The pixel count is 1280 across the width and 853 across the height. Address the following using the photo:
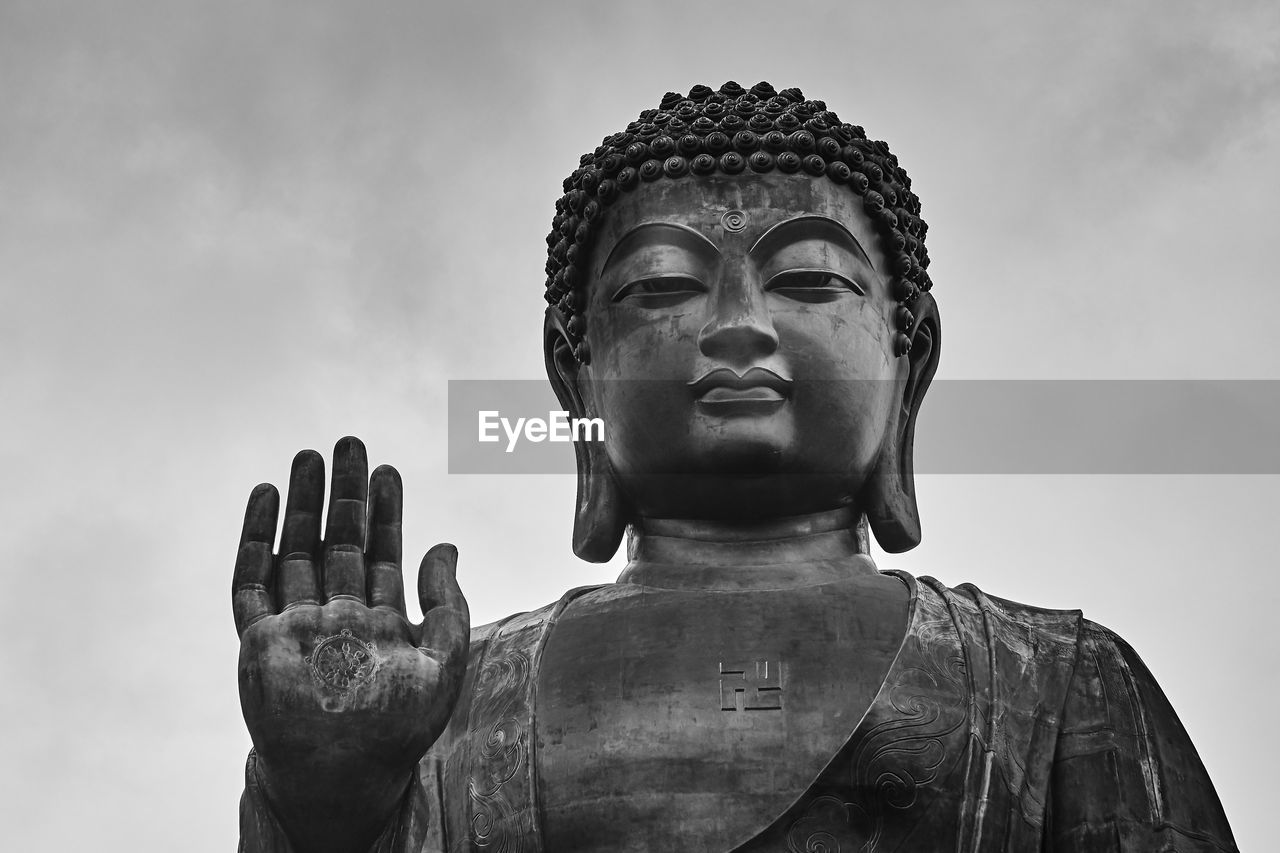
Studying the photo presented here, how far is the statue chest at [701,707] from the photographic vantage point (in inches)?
376

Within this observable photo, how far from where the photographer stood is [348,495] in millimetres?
9258

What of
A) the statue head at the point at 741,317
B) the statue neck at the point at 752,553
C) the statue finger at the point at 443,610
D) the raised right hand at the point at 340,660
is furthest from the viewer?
the statue neck at the point at 752,553

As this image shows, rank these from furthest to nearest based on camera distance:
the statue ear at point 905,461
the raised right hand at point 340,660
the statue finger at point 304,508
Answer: the statue ear at point 905,461 → the statue finger at point 304,508 → the raised right hand at point 340,660

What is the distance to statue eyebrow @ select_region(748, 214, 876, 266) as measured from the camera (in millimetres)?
10602

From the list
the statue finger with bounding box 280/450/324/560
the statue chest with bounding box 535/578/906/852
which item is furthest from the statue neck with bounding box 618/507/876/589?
the statue finger with bounding box 280/450/324/560

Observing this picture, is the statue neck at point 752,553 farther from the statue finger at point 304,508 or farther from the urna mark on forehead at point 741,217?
the statue finger at point 304,508

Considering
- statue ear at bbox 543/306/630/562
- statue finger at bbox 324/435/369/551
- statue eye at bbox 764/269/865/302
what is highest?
statue eye at bbox 764/269/865/302

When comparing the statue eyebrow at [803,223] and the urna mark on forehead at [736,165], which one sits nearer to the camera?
the statue eyebrow at [803,223]

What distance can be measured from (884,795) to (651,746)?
1024mm

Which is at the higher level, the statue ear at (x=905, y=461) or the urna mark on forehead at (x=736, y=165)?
the urna mark on forehead at (x=736, y=165)

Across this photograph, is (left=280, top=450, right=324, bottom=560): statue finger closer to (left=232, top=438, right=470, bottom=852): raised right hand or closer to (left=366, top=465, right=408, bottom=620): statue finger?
(left=232, top=438, right=470, bottom=852): raised right hand

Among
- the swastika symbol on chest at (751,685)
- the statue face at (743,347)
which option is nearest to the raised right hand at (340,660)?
the swastika symbol on chest at (751,685)

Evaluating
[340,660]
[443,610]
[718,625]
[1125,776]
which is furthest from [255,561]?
[1125,776]

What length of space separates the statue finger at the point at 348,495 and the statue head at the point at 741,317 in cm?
176
